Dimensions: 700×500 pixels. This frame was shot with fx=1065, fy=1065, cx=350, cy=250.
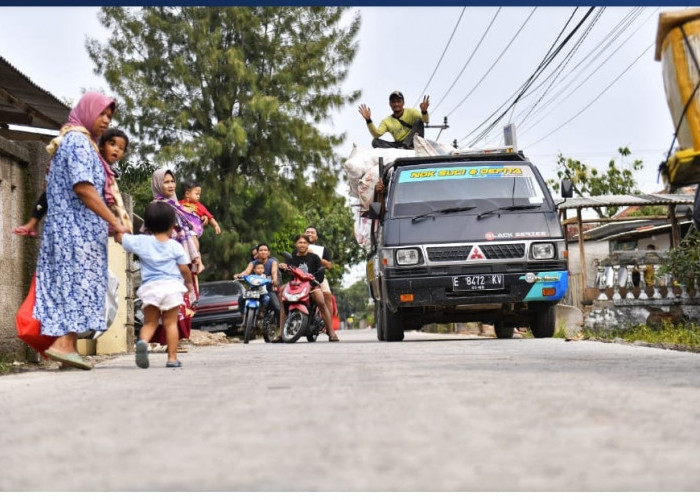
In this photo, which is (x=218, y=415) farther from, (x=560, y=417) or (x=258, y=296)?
(x=258, y=296)

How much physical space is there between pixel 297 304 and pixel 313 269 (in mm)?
585

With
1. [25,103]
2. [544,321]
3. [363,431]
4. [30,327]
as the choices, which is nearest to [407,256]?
[544,321]

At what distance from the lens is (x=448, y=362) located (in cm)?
711

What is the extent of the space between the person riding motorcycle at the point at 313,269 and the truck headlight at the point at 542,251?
12.9ft

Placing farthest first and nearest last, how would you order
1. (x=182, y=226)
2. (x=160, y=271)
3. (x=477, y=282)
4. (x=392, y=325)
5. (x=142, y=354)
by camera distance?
(x=392, y=325) → (x=477, y=282) → (x=182, y=226) → (x=160, y=271) → (x=142, y=354)

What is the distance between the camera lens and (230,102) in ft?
112

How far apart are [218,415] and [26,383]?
2555 mm

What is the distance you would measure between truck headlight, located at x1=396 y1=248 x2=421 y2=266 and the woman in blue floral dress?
15.8ft

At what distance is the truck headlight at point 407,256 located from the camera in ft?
38.6

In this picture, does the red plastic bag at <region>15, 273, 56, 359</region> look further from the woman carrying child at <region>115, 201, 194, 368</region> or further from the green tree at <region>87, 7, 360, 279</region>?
the green tree at <region>87, 7, 360, 279</region>

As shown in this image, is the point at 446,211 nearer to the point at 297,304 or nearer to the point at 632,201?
the point at 297,304

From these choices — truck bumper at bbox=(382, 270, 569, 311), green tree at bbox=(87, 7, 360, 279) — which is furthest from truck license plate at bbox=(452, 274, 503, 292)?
green tree at bbox=(87, 7, 360, 279)

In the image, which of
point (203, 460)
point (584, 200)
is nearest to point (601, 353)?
point (203, 460)

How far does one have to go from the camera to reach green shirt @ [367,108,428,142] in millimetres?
15383
